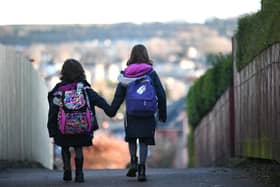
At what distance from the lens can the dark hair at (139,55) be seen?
9.73 m

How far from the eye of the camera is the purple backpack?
9469 mm

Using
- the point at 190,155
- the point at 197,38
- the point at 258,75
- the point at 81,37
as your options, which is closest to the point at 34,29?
the point at 81,37

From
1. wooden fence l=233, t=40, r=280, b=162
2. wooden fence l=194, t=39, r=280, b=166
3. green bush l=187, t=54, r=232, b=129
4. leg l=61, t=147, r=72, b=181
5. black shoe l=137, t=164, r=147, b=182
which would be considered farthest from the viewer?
green bush l=187, t=54, r=232, b=129

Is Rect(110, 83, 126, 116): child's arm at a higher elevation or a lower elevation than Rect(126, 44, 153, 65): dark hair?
lower

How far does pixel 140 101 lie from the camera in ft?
31.0

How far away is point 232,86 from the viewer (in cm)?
1529

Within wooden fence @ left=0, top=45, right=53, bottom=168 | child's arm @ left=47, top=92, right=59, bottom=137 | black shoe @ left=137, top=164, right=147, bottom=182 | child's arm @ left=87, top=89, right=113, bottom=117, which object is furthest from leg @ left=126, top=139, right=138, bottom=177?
wooden fence @ left=0, top=45, right=53, bottom=168

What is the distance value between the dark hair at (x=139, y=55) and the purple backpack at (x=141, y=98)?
227mm

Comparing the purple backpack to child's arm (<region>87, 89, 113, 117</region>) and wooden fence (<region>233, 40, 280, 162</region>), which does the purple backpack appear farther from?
wooden fence (<region>233, 40, 280, 162</region>)

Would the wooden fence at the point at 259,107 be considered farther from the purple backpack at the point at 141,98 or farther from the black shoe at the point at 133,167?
the black shoe at the point at 133,167

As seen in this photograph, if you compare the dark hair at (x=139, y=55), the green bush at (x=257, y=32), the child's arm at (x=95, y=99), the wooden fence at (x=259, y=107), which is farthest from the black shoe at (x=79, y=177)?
the green bush at (x=257, y=32)

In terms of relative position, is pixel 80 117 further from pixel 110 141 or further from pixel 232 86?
pixel 110 141

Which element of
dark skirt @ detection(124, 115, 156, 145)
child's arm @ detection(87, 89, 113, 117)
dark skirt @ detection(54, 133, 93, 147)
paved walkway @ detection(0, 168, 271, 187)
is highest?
child's arm @ detection(87, 89, 113, 117)

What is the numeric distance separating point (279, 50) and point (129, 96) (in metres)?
1.81
